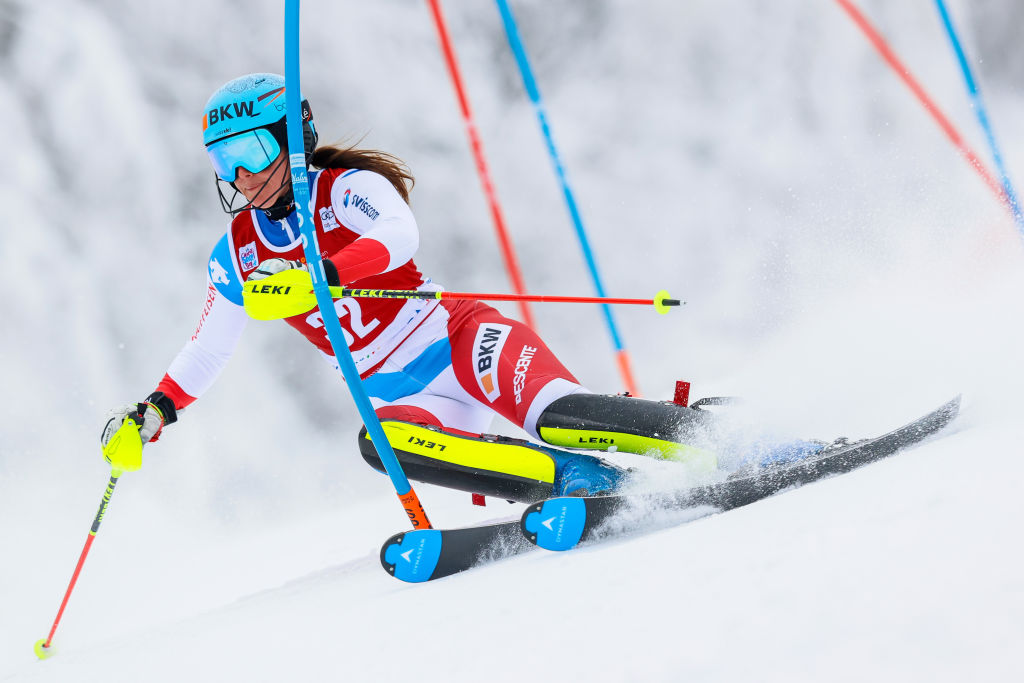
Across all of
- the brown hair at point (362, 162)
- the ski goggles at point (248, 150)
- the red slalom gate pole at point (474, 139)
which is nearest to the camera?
the ski goggles at point (248, 150)

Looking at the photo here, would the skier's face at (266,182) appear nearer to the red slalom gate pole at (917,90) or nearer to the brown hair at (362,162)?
the brown hair at (362,162)

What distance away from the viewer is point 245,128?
188cm

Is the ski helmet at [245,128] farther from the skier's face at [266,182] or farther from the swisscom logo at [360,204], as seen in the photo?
the swisscom logo at [360,204]

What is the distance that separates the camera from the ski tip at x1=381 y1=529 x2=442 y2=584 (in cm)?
153

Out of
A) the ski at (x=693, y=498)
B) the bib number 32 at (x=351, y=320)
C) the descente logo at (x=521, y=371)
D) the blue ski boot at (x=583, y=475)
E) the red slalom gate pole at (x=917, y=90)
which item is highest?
the red slalom gate pole at (x=917, y=90)

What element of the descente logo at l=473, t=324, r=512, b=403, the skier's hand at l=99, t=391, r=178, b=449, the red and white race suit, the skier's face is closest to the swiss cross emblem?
the red and white race suit

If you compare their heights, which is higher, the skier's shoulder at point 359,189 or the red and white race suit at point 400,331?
the skier's shoulder at point 359,189

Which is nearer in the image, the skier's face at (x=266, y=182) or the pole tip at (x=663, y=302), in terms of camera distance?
the pole tip at (x=663, y=302)

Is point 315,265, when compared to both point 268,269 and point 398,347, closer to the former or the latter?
point 268,269

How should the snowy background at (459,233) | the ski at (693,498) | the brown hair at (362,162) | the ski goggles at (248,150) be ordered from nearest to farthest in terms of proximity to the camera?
the ski at (693,498) → the ski goggles at (248,150) → the brown hair at (362,162) → the snowy background at (459,233)

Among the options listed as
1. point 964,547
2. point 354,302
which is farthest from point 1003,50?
point 964,547

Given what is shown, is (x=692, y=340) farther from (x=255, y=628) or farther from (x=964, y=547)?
(x=964, y=547)

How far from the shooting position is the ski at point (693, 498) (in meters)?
1.39

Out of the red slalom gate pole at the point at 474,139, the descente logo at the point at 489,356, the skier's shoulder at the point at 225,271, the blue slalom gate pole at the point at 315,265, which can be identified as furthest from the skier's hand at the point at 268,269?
the red slalom gate pole at the point at 474,139
